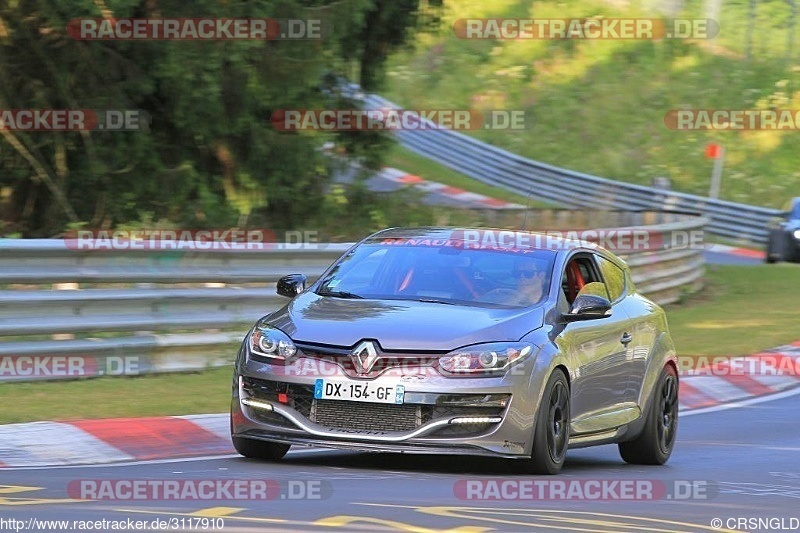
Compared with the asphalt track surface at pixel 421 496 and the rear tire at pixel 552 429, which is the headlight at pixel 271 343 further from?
the rear tire at pixel 552 429

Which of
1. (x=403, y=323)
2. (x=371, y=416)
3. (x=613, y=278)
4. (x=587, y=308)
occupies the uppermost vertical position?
(x=403, y=323)

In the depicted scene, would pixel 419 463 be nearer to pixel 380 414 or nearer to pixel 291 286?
pixel 380 414

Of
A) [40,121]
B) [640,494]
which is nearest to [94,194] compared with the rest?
[40,121]

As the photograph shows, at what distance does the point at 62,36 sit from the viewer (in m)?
18.2

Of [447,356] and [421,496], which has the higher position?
[447,356]

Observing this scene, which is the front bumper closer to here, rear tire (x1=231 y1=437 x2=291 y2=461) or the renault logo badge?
the renault logo badge

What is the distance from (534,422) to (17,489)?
277 cm

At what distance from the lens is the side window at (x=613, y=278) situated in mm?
10750

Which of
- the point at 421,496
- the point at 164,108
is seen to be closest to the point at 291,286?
the point at 421,496

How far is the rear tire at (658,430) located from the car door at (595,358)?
0.41m

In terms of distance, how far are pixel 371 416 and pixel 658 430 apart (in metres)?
2.86

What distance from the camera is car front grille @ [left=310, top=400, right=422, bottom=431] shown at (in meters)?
8.75

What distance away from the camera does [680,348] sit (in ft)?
57.7

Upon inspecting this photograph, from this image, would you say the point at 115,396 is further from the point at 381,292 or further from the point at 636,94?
the point at 636,94
